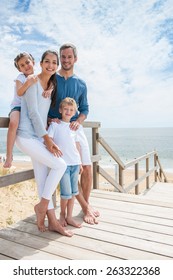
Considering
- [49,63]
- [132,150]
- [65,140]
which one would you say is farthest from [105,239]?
[132,150]

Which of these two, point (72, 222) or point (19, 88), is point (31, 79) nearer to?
point (19, 88)

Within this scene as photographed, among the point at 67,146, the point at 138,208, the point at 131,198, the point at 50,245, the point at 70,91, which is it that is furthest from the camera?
the point at 131,198

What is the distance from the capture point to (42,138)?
7.98ft

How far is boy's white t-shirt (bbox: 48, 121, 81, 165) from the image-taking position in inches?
101

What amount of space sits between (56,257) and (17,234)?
1.97 feet

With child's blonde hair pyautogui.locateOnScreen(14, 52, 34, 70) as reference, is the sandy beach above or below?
below

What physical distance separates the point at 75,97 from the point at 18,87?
26.2 inches

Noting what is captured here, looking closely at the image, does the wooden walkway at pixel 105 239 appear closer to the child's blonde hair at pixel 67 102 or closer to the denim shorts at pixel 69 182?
the denim shorts at pixel 69 182

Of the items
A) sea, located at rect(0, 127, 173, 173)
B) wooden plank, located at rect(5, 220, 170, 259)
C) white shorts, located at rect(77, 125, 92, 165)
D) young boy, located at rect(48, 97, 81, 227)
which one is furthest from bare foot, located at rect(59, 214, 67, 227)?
sea, located at rect(0, 127, 173, 173)

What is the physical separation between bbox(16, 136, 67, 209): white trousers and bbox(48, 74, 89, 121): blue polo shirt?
0.46m

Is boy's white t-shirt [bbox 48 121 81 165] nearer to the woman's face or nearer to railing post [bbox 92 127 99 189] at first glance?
the woman's face

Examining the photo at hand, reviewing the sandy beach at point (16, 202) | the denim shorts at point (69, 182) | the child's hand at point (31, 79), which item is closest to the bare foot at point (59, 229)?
the denim shorts at point (69, 182)

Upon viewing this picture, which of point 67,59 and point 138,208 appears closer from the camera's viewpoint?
point 67,59
